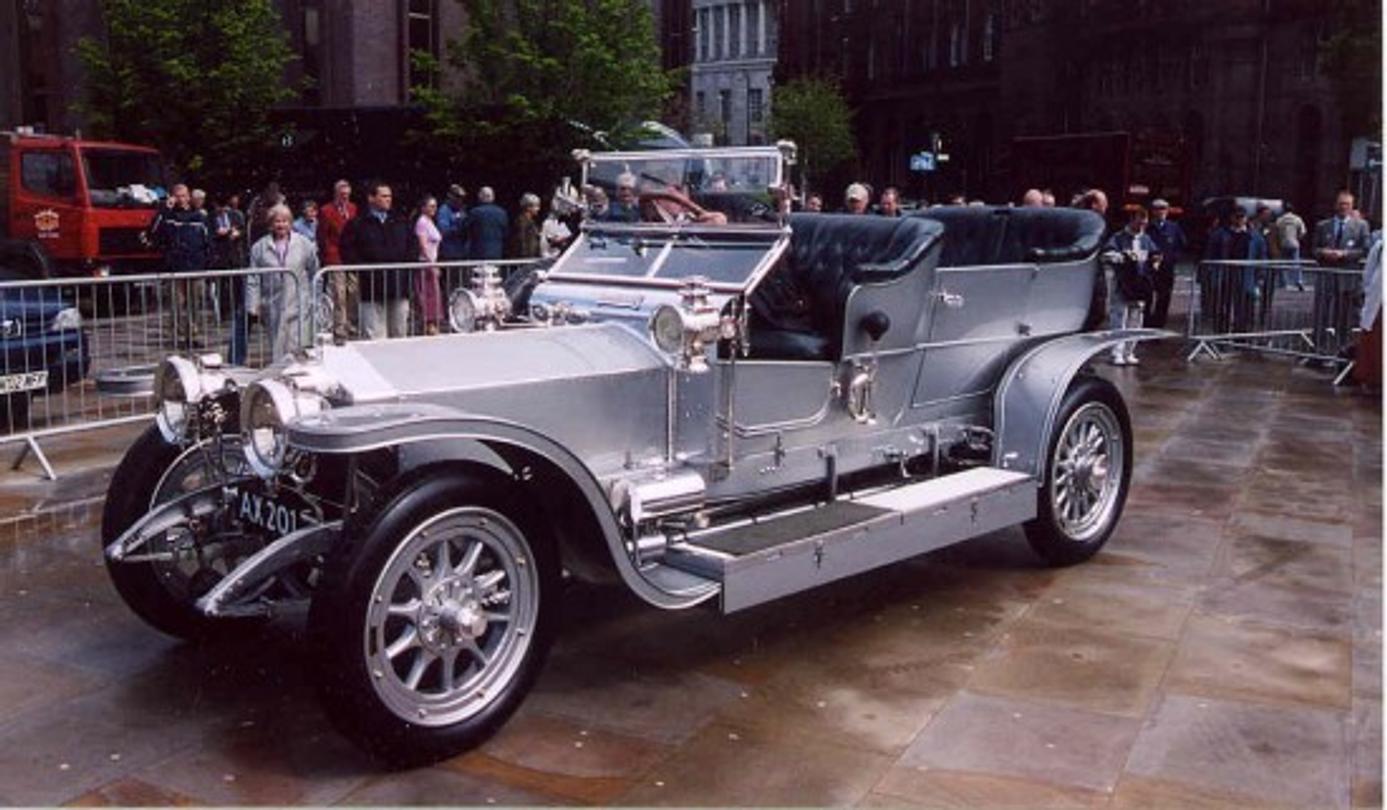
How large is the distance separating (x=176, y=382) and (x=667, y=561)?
1.69 metres

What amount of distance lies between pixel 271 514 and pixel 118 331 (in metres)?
5.57

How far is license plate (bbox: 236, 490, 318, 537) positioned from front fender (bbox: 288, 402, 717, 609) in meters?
0.40

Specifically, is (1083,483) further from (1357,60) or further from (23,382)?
(1357,60)

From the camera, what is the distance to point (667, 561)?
487 centimetres

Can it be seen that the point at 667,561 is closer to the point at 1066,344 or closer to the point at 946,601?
the point at 946,601

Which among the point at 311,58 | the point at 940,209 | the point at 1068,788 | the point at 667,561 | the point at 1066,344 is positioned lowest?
the point at 1068,788

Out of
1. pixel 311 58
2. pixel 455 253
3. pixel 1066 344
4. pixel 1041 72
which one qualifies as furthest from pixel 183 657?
pixel 1041 72

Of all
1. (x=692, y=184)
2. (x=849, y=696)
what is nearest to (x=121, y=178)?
(x=692, y=184)

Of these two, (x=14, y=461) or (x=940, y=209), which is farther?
(x=14, y=461)

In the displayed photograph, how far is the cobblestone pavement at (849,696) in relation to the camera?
4133 mm

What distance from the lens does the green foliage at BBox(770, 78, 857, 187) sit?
60.7 meters

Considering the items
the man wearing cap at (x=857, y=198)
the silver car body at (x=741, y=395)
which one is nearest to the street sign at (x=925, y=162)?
the man wearing cap at (x=857, y=198)

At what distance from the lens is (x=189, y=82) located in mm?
24953

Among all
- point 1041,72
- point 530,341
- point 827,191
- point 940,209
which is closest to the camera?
point 530,341
